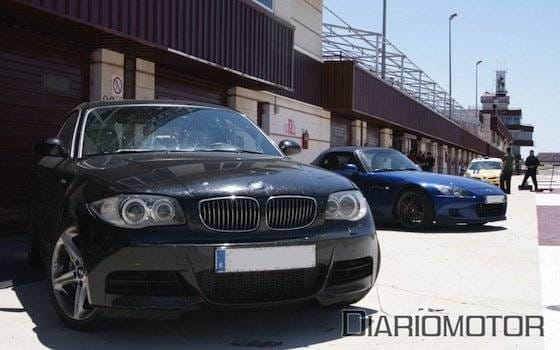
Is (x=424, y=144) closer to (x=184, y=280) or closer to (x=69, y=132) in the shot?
(x=69, y=132)

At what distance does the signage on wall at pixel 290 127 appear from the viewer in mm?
16969

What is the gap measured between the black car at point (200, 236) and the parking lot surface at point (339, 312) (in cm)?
23

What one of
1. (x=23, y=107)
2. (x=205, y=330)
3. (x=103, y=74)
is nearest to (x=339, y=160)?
(x=103, y=74)

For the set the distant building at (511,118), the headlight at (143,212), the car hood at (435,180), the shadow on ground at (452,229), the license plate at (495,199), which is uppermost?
the distant building at (511,118)

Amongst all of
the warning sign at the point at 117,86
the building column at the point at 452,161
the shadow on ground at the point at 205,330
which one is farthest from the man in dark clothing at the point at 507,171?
the building column at the point at 452,161

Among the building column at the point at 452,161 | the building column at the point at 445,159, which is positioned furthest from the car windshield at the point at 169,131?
the building column at the point at 452,161

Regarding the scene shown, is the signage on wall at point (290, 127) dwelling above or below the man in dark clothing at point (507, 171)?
above

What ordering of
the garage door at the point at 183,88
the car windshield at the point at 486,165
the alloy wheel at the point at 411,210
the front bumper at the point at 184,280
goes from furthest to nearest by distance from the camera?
the car windshield at the point at 486,165 < the garage door at the point at 183,88 < the alloy wheel at the point at 411,210 < the front bumper at the point at 184,280

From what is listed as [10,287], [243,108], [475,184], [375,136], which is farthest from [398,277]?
[375,136]

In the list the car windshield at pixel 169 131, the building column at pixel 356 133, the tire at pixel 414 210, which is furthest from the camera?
the building column at pixel 356 133

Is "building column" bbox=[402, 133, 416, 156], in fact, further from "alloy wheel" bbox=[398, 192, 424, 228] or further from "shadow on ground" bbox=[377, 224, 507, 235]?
"alloy wheel" bbox=[398, 192, 424, 228]

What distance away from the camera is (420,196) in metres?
9.17

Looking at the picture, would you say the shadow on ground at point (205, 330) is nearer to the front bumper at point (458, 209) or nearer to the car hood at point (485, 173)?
the front bumper at point (458, 209)

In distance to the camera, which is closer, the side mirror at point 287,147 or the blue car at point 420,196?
the side mirror at point 287,147
